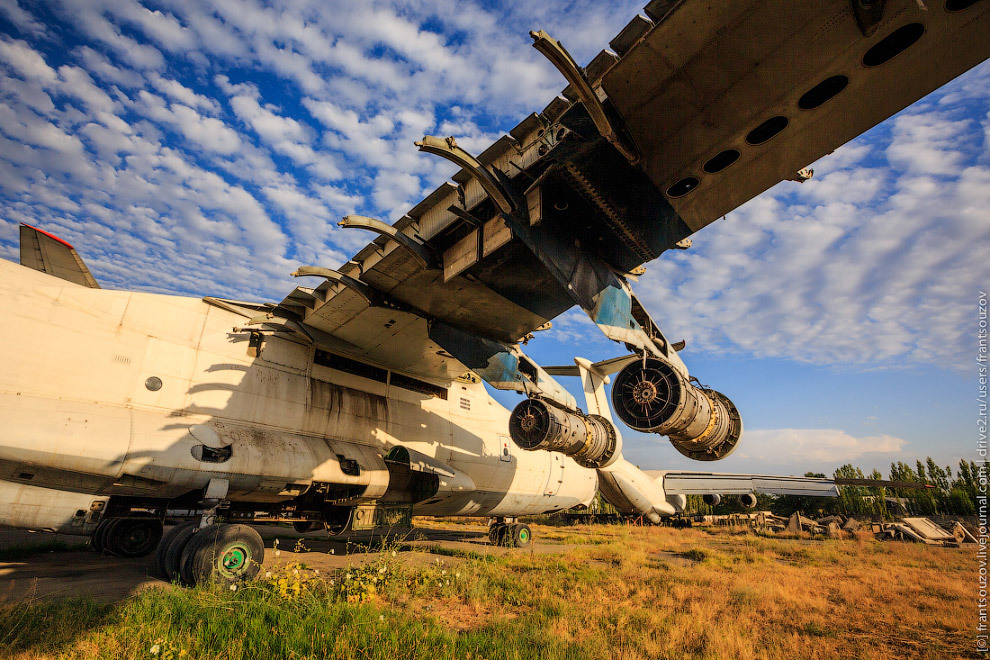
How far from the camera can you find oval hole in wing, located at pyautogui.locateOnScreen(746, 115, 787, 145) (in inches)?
228

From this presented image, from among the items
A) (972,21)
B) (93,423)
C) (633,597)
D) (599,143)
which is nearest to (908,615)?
(633,597)

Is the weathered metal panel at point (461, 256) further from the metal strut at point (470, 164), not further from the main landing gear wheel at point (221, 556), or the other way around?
the main landing gear wheel at point (221, 556)

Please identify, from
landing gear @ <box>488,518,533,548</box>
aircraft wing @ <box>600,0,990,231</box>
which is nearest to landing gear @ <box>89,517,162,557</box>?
landing gear @ <box>488,518,533,548</box>

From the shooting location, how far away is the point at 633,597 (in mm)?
6934

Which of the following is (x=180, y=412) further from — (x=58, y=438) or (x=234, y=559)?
(x=234, y=559)

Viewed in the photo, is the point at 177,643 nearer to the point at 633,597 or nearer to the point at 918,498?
the point at 633,597

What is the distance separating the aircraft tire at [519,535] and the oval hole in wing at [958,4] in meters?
15.2

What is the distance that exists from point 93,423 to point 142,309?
95.3 inches

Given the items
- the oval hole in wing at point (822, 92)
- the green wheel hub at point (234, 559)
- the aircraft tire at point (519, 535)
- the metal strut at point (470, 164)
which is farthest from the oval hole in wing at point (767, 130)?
the aircraft tire at point (519, 535)

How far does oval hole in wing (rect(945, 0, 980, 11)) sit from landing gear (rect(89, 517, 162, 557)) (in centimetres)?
1566

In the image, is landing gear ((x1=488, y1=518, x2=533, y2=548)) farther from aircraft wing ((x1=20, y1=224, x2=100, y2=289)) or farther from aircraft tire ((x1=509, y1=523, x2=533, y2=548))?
aircraft wing ((x1=20, y1=224, x2=100, y2=289))

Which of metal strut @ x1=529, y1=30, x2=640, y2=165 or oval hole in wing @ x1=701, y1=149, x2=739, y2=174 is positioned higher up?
oval hole in wing @ x1=701, y1=149, x2=739, y2=174

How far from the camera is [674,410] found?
720 centimetres

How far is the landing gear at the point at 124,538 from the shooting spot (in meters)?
9.76
